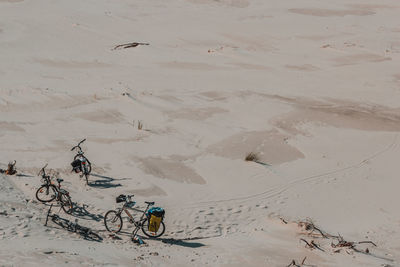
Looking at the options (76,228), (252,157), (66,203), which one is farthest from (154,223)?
(252,157)

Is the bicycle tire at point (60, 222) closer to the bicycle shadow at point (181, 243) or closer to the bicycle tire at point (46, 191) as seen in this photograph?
the bicycle tire at point (46, 191)

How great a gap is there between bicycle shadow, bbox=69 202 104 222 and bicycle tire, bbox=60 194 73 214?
10cm

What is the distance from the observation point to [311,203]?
13.8 metres

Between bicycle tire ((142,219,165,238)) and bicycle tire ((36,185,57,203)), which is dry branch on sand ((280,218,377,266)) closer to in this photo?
bicycle tire ((142,219,165,238))

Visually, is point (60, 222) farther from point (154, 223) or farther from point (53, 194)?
point (154, 223)

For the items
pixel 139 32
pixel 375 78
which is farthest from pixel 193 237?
pixel 139 32

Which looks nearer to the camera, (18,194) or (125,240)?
(125,240)

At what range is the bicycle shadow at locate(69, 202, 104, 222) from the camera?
494 inches

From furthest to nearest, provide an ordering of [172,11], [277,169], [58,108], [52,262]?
1. [172,11]
2. [58,108]
3. [277,169]
4. [52,262]

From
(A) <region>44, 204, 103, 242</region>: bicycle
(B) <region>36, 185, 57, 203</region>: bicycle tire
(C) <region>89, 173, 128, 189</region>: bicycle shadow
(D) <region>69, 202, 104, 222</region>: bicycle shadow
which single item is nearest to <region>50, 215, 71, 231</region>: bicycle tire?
(A) <region>44, 204, 103, 242</region>: bicycle

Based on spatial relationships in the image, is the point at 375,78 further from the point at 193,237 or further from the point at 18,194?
→ the point at 18,194

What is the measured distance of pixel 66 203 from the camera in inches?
506

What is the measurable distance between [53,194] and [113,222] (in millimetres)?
2041

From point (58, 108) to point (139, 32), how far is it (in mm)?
12622
